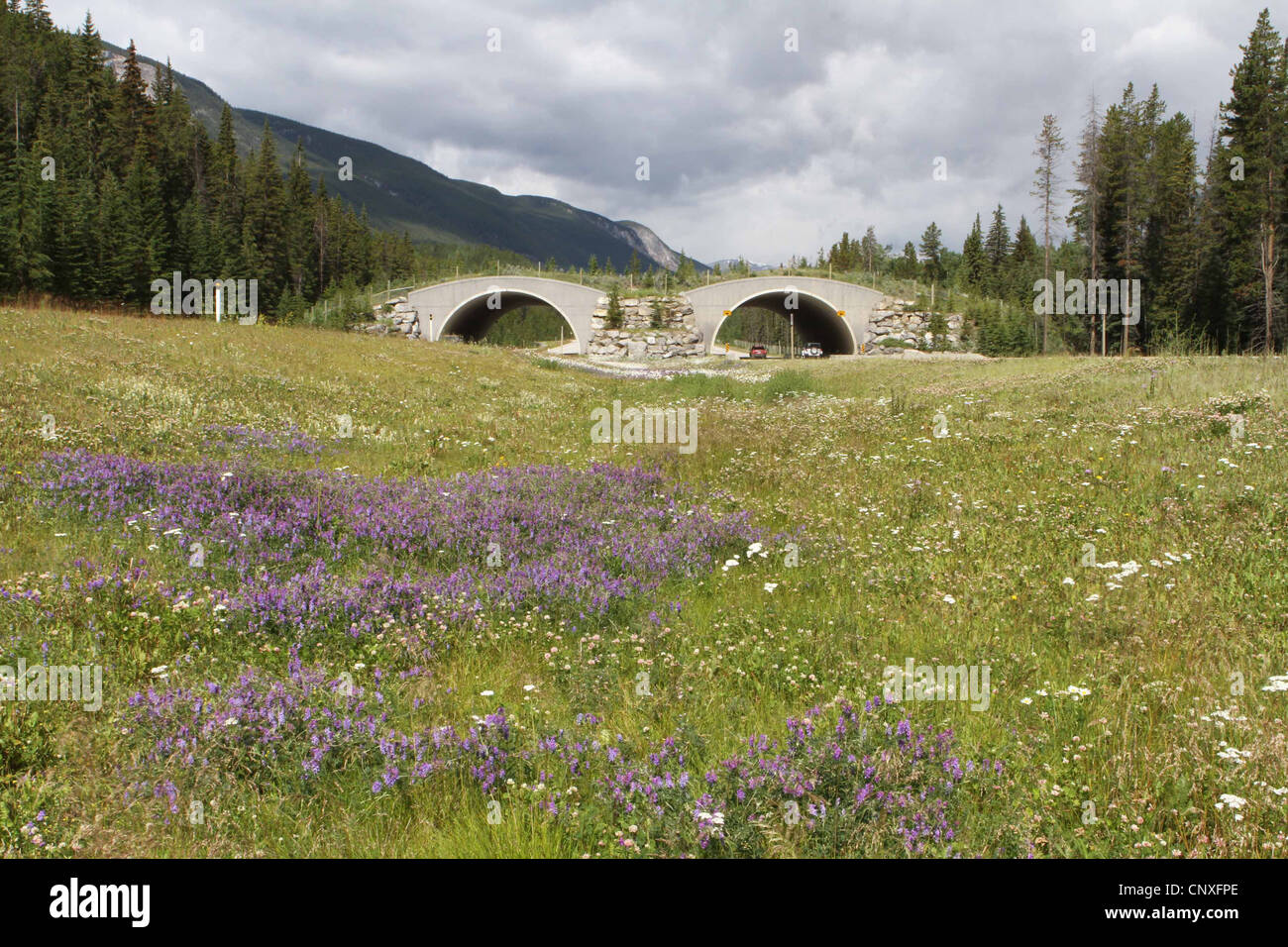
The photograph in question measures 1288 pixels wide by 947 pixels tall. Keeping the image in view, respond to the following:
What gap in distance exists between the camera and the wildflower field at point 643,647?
134 inches

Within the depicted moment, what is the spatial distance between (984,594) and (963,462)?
597cm

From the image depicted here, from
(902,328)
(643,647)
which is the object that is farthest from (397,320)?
(643,647)

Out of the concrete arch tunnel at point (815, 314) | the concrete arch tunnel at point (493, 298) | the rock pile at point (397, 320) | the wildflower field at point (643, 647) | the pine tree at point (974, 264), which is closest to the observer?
the wildflower field at point (643, 647)

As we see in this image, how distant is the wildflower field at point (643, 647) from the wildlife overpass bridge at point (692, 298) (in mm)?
64655

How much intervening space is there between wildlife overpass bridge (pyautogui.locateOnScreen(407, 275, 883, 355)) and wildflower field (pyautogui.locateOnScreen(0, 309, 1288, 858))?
212 ft

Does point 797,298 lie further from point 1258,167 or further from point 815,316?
point 1258,167

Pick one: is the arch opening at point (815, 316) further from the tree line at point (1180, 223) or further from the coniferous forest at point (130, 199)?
the coniferous forest at point (130, 199)

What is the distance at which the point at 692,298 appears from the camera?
75.9 m

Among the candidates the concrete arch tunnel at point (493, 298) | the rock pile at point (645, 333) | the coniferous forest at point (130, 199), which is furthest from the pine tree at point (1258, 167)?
the coniferous forest at point (130, 199)

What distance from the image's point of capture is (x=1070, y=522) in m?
8.36

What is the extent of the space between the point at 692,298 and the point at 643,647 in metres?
73.3

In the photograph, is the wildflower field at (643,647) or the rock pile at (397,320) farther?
the rock pile at (397,320)
